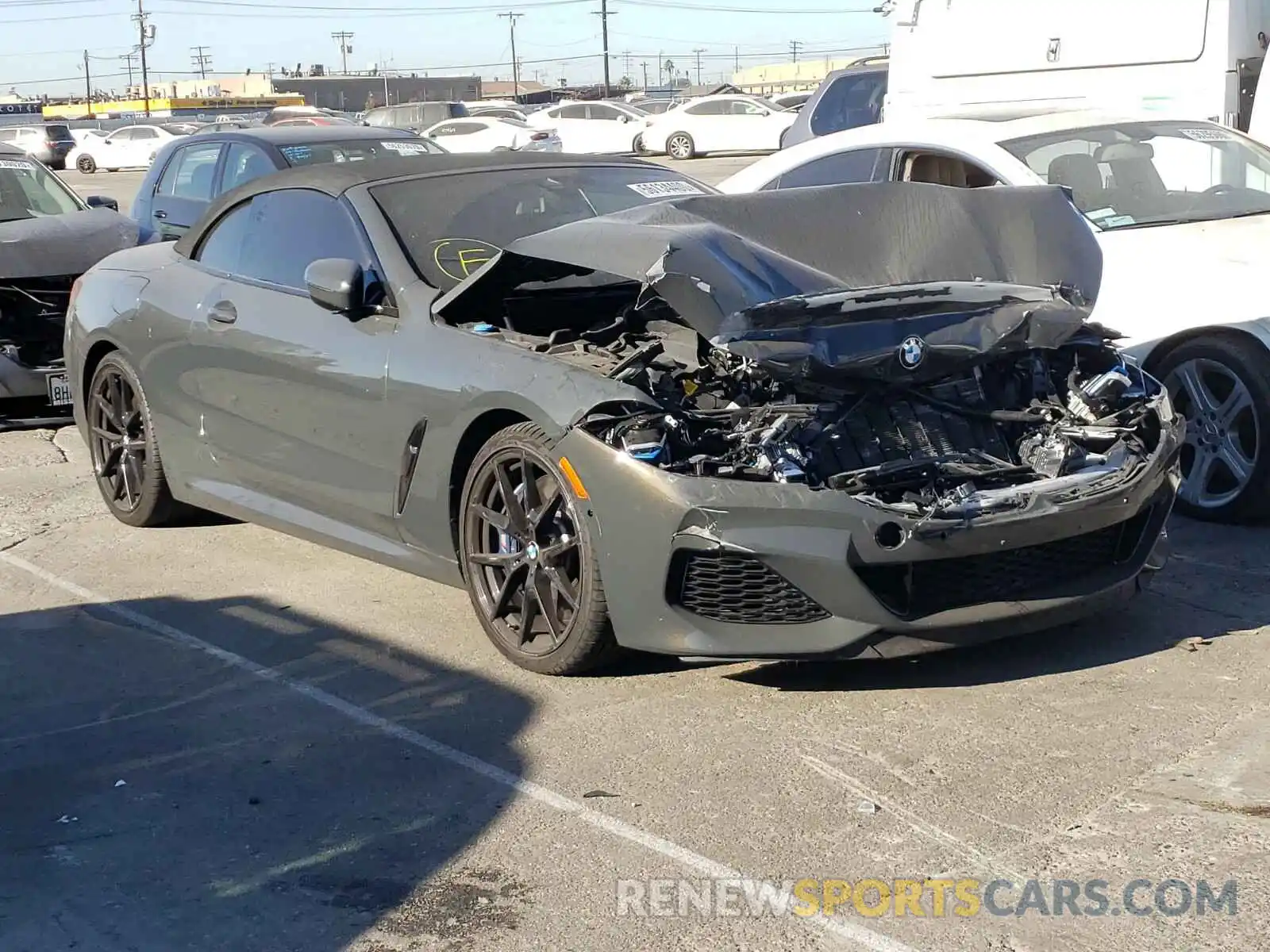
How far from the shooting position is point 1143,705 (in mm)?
4605

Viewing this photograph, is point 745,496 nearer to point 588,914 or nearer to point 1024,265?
point 588,914

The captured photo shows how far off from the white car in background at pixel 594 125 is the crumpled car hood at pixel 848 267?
34.2m

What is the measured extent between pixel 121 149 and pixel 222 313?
41530mm

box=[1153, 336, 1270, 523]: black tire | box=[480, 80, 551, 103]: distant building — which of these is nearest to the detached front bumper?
box=[1153, 336, 1270, 523]: black tire

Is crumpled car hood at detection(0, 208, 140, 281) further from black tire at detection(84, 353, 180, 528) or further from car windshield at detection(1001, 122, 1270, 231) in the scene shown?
car windshield at detection(1001, 122, 1270, 231)

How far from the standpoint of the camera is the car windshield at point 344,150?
12.1 metres

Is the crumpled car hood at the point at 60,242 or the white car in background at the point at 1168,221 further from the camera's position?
the crumpled car hood at the point at 60,242

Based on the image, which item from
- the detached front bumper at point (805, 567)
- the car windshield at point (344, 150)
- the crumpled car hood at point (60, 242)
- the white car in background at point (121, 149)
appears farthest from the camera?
the white car in background at point (121, 149)

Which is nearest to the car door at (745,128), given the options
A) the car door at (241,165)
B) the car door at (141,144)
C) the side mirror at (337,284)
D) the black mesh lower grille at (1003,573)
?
the car door at (141,144)

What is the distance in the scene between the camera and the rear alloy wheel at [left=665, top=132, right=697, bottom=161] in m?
37.8

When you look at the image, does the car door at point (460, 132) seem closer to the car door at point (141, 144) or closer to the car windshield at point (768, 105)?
the car windshield at point (768, 105)

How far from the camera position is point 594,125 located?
40.4 metres

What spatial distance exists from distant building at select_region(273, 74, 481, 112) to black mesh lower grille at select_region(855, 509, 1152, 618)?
9299 cm

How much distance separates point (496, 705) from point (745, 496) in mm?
1027
